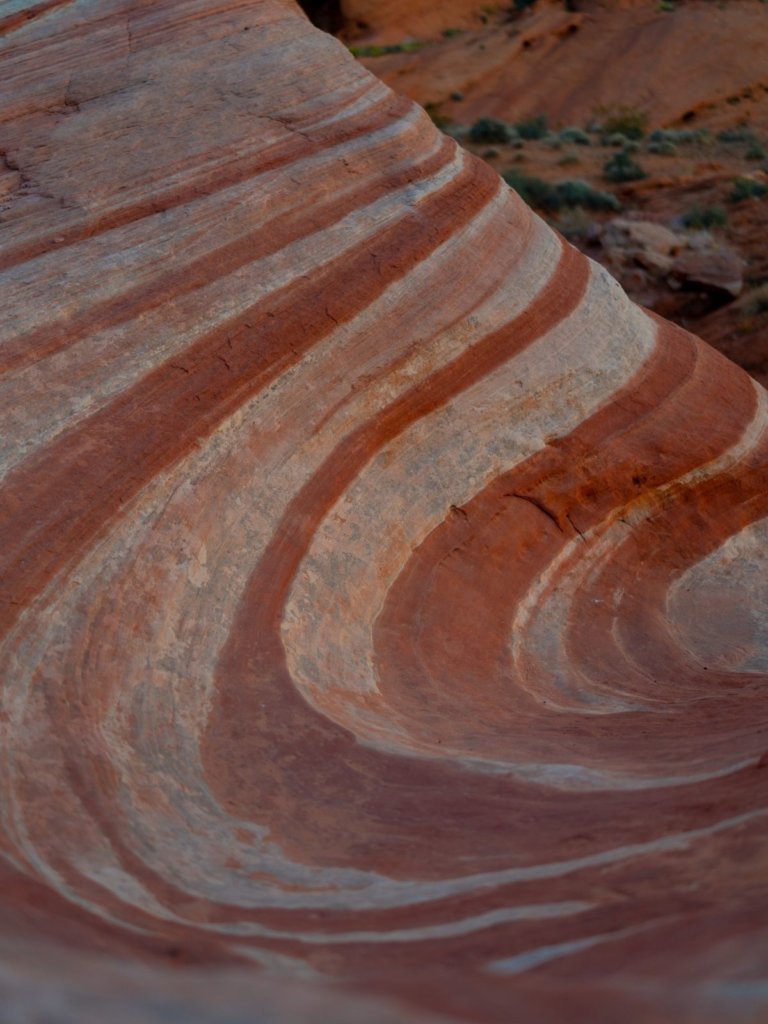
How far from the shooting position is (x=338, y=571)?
548 centimetres

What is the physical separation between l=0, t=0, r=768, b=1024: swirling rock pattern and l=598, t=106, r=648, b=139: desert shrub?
17478 millimetres

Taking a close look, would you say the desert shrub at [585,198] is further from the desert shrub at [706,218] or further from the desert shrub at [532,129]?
the desert shrub at [532,129]

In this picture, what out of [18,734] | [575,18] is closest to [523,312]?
[18,734]

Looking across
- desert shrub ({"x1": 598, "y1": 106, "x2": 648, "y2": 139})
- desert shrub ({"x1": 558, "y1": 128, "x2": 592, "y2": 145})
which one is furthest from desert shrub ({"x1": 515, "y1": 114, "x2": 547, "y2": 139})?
desert shrub ({"x1": 598, "y1": 106, "x2": 648, "y2": 139})

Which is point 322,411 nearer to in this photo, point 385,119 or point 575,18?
point 385,119

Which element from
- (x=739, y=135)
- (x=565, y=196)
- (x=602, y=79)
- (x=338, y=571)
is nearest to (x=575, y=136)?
(x=739, y=135)

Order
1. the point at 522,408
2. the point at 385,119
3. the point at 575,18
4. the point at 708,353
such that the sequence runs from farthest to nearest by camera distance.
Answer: the point at 575,18
the point at 708,353
the point at 385,119
the point at 522,408

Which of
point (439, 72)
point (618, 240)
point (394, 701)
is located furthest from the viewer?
point (439, 72)

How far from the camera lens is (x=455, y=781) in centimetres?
379

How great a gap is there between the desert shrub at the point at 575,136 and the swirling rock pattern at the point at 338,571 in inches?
639

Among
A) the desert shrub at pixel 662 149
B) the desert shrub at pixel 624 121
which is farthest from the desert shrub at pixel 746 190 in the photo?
the desert shrub at pixel 624 121

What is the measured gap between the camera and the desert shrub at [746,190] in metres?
17.4

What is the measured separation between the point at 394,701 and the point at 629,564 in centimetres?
266

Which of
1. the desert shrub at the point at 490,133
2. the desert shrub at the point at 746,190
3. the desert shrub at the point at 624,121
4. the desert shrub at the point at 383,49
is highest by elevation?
the desert shrub at the point at 746,190
